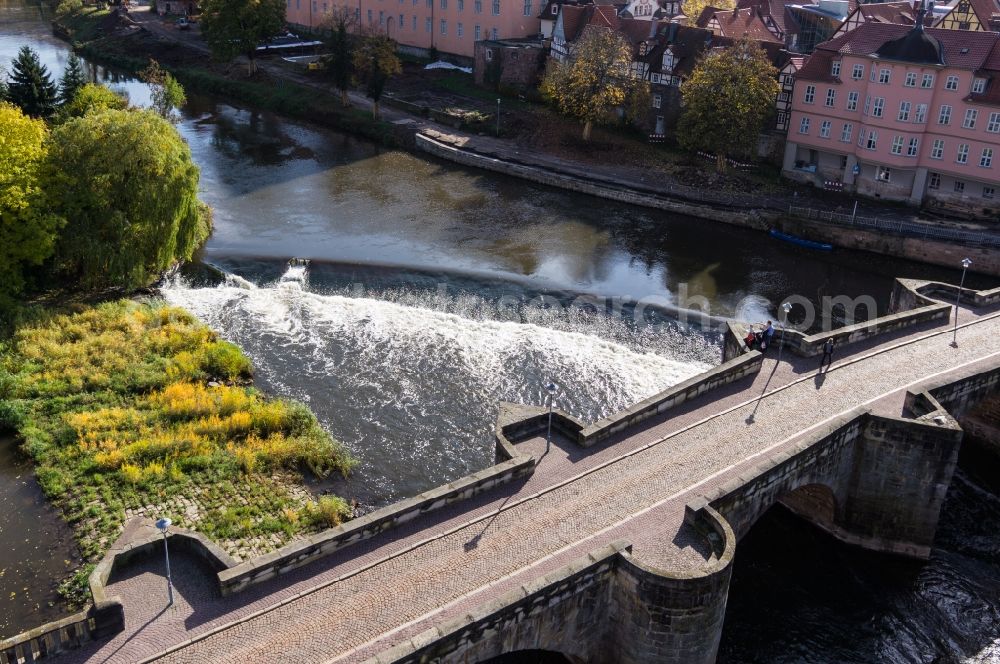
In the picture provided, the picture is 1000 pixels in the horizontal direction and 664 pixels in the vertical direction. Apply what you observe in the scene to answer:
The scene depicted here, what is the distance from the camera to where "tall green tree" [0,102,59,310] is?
45.3 metres

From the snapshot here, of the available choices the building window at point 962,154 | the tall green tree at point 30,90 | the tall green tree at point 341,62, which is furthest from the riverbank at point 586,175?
the tall green tree at point 30,90

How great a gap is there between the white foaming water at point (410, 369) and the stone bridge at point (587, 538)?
24.8 ft

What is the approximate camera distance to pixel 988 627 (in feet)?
102

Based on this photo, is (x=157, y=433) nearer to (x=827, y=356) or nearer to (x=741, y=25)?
(x=827, y=356)

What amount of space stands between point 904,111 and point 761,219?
41.6 ft

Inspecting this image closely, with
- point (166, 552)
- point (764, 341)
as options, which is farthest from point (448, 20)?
point (166, 552)

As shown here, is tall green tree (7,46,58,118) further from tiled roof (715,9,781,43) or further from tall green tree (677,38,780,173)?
tiled roof (715,9,781,43)

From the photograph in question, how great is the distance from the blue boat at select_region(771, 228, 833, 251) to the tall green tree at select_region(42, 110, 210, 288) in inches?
1597

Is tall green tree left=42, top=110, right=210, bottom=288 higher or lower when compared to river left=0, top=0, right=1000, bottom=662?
higher

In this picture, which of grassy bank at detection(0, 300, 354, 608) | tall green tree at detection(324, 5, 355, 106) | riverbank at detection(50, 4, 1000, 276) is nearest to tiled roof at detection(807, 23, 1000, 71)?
riverbank at detection(50, 4, 1000, 276)

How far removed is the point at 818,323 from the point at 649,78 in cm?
4160

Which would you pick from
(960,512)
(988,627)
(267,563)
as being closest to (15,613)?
(267,563)

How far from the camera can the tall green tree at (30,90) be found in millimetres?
63500

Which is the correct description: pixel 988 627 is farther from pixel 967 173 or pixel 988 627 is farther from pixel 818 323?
pixel 967 173
